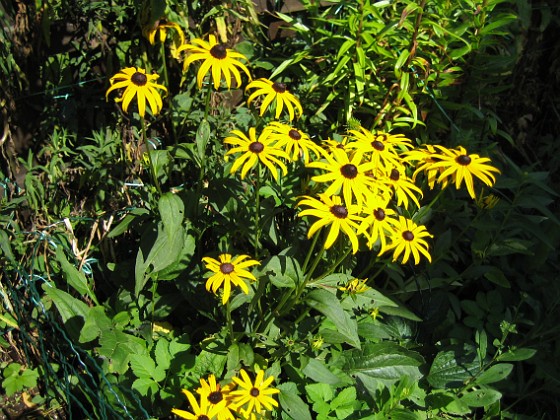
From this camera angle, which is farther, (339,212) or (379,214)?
(379,214)

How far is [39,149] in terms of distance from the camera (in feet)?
8.30

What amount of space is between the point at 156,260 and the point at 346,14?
1.45m

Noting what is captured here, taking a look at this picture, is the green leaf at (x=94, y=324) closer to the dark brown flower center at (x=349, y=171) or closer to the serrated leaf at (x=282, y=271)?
the serrated leaf at (x=282, y=271)

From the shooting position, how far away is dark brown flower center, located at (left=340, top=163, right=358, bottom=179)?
1.66 meters

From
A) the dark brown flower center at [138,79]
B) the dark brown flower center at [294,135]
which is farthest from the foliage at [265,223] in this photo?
the dark brown flower center at [138,79]

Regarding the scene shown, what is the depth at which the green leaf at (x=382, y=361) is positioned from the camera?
2.15 m

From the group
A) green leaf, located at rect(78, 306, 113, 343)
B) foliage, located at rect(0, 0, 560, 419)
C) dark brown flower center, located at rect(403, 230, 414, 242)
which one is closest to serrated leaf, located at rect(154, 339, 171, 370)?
foliage, located at rect(0, 0, 560, 419)

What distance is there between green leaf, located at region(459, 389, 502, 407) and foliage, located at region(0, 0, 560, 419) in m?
0.01

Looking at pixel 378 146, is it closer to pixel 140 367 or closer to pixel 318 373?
pixel 318 373

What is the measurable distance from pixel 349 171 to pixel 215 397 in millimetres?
736

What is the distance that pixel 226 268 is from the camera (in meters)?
1.67

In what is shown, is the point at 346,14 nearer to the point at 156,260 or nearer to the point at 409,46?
the point at 409,46

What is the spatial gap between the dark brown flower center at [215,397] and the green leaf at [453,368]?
2.86ft

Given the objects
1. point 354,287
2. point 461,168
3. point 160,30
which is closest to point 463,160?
point 461,168
